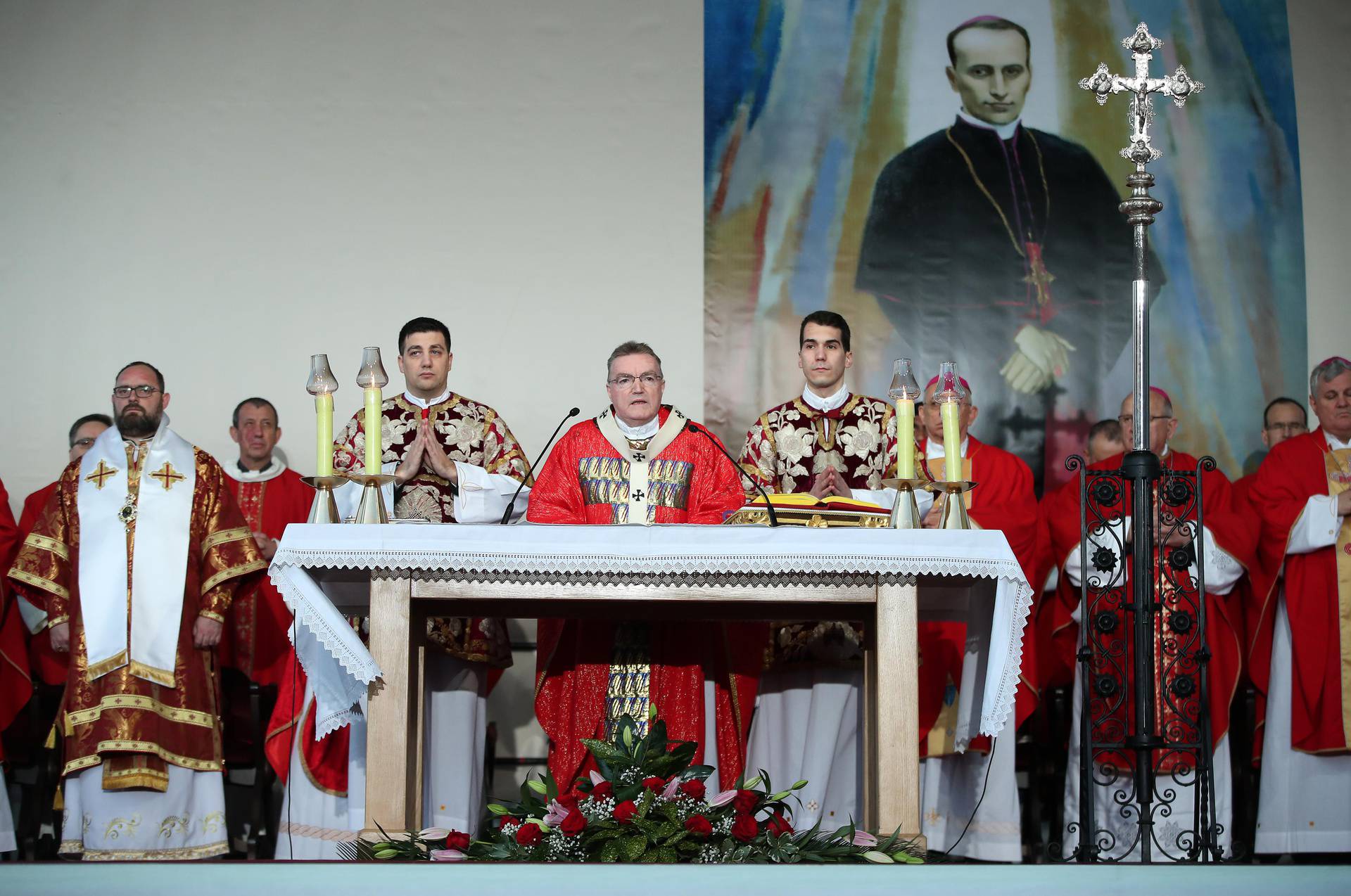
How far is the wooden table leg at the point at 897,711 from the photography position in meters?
4.52

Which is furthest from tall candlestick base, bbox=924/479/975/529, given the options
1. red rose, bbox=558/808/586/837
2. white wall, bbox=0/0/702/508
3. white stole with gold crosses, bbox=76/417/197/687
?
white wall, bbox=0/0/702/508

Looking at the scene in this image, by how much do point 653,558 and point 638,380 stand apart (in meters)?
1.11

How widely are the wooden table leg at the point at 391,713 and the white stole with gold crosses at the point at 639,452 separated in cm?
111

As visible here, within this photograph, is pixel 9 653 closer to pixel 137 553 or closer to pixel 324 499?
pixel 137 553

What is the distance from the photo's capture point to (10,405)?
318 inches

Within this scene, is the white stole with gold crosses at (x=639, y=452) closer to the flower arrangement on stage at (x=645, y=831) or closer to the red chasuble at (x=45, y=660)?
the flower arrangement on stage at (x=645, y=831)

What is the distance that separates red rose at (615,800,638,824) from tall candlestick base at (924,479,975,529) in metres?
1.29

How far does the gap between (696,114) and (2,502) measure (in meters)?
3.87

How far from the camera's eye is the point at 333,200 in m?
8.27

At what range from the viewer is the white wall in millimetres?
8141

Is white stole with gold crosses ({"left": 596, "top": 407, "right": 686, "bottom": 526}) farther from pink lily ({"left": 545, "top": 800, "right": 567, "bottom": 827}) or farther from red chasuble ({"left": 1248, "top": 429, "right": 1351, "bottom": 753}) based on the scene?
red chasuble ({"left": 1248, "top": 429, "right": 1351, "bottom": 753})

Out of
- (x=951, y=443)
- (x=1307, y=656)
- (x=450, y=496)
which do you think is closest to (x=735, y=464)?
(x=951, y=443)

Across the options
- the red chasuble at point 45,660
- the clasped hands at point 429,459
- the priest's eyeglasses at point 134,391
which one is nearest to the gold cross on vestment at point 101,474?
the priest's eyeglasses at point 134,391

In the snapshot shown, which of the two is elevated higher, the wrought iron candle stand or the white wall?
the white wall
